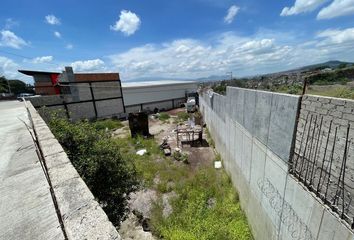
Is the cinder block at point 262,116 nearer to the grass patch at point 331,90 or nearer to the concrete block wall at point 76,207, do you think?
the grass patch at point 331,90

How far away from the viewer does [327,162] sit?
115 inches

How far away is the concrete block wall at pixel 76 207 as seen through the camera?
130 centimetres

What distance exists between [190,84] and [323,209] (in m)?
35.6

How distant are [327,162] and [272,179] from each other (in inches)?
62.4

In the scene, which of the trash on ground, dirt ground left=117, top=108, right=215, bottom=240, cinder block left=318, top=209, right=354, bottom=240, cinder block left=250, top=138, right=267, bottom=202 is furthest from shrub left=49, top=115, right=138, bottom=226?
the trash on ground

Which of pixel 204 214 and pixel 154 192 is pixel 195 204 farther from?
pixel 154 192

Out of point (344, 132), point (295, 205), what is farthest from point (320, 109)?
point (295, 205)

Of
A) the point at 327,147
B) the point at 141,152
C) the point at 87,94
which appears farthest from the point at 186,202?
the point at 87,94

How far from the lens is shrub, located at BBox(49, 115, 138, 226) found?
16.2ft

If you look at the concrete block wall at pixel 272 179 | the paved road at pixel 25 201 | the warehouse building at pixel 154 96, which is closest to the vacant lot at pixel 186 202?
the concrete block wall at pixel 272 179

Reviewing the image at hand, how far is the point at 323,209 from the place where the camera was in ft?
9.23

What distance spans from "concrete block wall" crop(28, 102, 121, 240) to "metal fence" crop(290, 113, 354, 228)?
9.59 ft

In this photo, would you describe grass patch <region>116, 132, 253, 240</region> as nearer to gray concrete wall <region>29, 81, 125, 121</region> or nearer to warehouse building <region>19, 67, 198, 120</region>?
warehouse building <region>19, 67, 198, 120</region>

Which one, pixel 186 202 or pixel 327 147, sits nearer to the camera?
pixel 327 147
